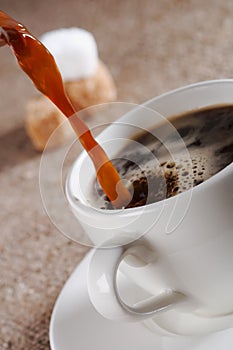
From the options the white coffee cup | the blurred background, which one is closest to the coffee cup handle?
the white coffee cup

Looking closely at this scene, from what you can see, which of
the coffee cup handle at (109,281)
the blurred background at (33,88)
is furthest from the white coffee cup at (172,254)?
the blurred background at (33,88)

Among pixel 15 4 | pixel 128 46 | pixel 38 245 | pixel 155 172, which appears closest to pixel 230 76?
pixel 128 46

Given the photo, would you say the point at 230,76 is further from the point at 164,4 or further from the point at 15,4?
the point at 15,4

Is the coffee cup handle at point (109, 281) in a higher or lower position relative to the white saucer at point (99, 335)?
higher

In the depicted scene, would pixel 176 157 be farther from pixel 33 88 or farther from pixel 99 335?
pixel 33 88

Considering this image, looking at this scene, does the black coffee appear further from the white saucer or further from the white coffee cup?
the white saucer

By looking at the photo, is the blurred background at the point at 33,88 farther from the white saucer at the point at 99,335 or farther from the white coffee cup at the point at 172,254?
the white coffee cup at the point at 172,254
